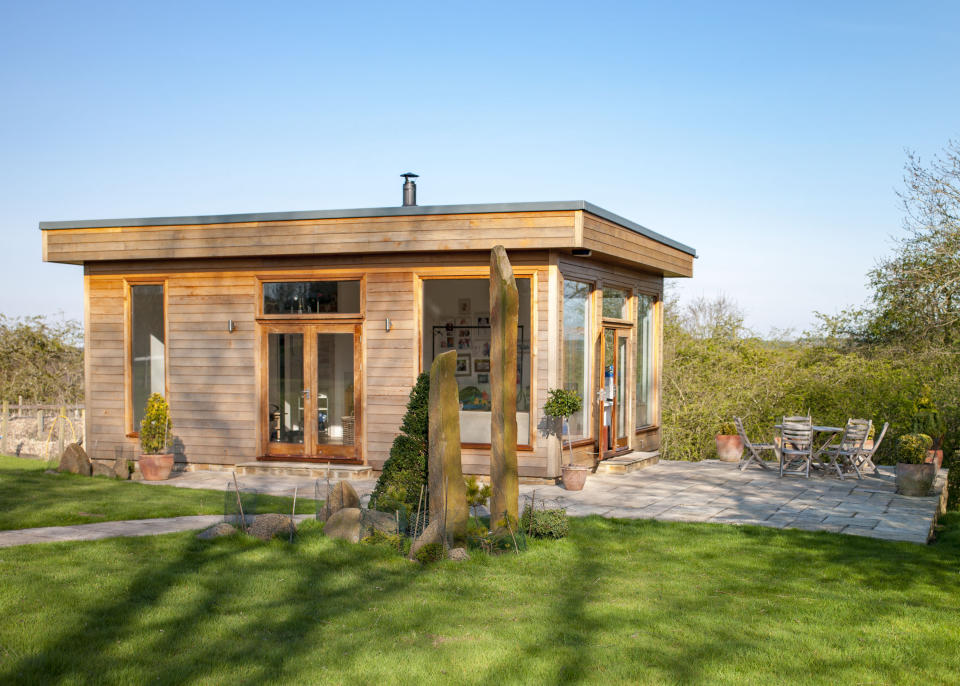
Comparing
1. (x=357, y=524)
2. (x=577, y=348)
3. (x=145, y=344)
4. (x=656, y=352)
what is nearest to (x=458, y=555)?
(x=357, y=524)

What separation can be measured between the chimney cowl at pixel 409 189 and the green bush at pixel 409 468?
4828mm

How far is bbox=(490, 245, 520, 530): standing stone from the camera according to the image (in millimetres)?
6820

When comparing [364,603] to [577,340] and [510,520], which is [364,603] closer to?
[510,520]

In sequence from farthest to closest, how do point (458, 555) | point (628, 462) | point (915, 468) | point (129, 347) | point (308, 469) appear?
point (129, 347)
point (628, 462)
point (308, 469)
point (915, 468)
point (458, 555)

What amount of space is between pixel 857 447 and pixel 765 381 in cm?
424

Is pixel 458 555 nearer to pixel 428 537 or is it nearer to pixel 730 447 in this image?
pixel 428 537

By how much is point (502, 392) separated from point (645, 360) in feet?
21.6

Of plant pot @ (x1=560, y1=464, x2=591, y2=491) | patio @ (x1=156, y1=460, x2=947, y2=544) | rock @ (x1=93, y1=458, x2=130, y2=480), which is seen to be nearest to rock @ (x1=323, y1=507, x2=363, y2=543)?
patio @ (x1=156, y1=460, x2=947, y2=544)

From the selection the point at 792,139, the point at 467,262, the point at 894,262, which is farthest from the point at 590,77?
the point at 894,262

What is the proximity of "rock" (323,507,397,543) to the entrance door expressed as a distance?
488 centimetres

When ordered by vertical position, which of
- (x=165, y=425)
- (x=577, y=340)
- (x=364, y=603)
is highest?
(x=577, y=340)

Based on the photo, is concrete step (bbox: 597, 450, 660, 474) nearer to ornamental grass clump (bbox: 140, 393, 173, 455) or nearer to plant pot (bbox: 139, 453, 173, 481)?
plant pot (bbox: 139, 453, 173, 481)

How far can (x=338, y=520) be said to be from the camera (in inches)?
269

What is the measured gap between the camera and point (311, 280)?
1106 cm
